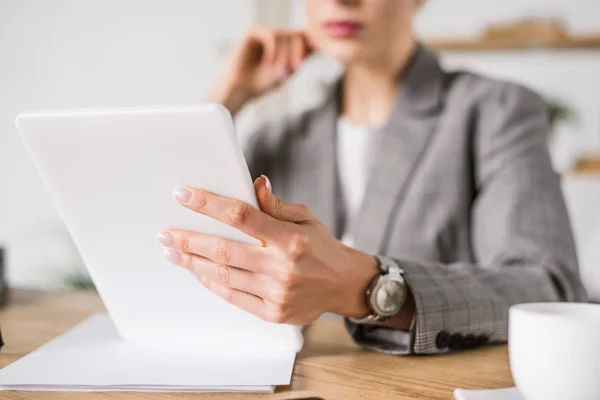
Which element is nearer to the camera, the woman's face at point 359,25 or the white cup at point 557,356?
the white cup at point 557,356

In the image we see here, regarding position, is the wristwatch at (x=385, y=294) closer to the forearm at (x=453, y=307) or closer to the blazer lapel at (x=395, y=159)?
the forearm at (x=453, y=307)

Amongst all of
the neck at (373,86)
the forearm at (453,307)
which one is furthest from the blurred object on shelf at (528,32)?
the forearm at (453,307)

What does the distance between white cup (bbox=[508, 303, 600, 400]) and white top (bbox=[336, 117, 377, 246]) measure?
789mm

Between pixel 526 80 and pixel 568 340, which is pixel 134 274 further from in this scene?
pixel 526 80

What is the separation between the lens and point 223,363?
1.93 ft

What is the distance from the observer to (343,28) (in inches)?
45.4

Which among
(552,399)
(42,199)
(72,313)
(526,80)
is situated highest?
(526,80)

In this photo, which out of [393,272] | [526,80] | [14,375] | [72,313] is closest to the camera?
[14,375]

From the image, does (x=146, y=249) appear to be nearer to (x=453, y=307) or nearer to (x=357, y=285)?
(x=357, y=285)

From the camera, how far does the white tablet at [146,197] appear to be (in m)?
0.51

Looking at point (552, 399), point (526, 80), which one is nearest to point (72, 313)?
point (552, 399)

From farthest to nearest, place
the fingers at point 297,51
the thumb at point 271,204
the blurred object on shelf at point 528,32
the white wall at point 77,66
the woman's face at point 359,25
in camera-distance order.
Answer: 1. the white wall at point 77,66
2. the blurred object on shelf at point 528,32
3. the fingers at point 297,51
4. the woman's face at point 359,25
5. the thumb at point 271,204

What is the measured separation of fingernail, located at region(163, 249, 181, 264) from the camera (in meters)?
0.59

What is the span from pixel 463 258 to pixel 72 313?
28.1 inches
